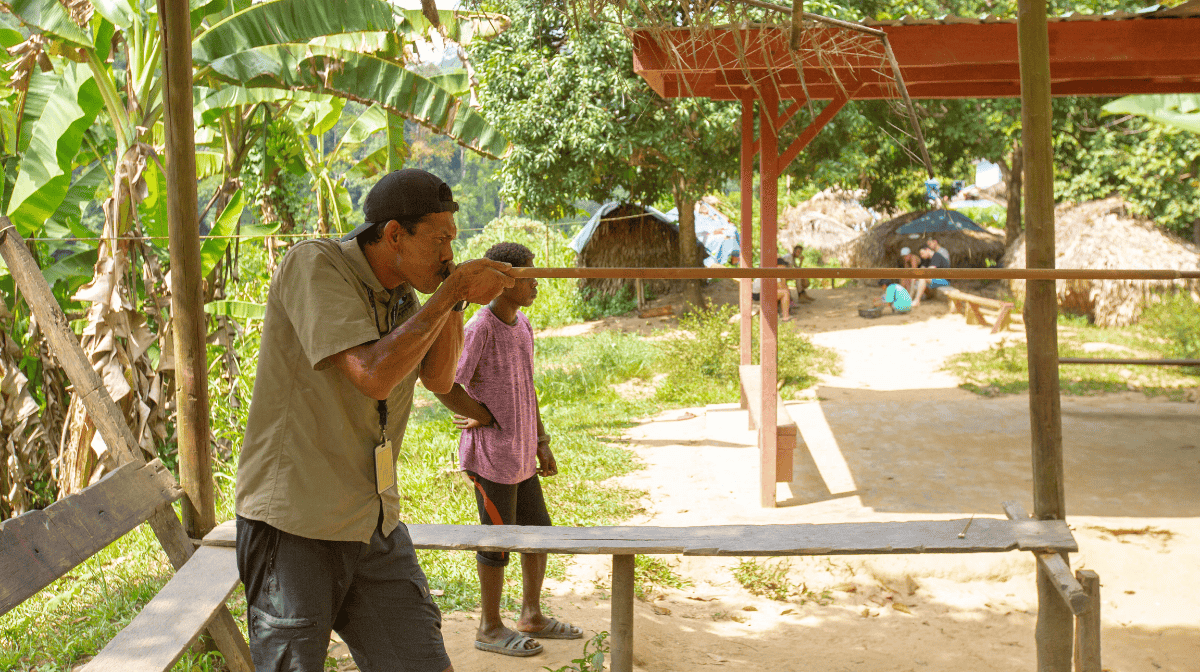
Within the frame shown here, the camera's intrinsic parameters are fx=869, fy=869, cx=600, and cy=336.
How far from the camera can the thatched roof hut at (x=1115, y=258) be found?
13.0 m

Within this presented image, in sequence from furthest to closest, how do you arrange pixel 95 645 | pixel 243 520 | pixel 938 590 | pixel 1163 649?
1. pixel 938 590
2. pixel 1163 649
3. pixel 95 645
4. pixel 243 520

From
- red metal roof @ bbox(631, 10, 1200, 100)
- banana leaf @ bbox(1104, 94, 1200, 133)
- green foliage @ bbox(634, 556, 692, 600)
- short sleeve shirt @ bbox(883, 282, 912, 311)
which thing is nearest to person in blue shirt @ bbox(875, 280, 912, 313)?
short sleeve shirt @ bbox(883, 282, 912, 311)

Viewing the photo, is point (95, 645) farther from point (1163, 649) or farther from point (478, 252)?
point (478, 252)

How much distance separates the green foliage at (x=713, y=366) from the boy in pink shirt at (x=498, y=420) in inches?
229

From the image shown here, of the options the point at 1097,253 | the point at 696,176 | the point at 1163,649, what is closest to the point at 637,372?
the point at 696,176

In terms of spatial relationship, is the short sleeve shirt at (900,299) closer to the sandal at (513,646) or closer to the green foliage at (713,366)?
the green foliage at (713,366)

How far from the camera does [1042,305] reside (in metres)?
2.88

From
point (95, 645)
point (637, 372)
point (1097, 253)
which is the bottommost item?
point (95, 645)

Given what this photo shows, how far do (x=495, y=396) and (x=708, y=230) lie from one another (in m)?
19.6

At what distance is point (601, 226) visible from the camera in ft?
58.1

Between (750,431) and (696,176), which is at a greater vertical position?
(696,176)

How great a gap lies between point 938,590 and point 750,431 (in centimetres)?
316

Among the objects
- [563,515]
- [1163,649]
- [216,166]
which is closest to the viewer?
[1163,649]

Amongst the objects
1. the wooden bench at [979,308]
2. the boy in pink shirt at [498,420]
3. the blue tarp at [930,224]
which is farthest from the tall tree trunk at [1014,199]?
the boy in pink shirt at [498,420]
